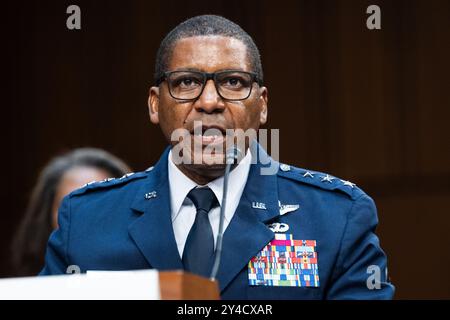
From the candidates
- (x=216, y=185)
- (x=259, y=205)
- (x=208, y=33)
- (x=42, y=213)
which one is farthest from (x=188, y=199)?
(x=42, y=213)

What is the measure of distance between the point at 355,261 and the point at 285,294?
179mm

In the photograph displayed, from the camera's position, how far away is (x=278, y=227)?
2.27m

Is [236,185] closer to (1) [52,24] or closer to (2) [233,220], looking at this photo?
(2) [233,220]

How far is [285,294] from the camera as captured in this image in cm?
215

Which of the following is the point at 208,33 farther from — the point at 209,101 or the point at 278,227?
the point at 278,227

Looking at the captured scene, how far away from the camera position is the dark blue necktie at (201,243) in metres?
2.18

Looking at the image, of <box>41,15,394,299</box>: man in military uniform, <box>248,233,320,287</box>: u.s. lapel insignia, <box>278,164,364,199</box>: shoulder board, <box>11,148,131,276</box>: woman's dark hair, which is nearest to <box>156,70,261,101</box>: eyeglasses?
<box>41,15,394,299</box>: man in military uniform

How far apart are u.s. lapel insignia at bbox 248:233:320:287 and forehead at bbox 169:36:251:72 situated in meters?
0.45

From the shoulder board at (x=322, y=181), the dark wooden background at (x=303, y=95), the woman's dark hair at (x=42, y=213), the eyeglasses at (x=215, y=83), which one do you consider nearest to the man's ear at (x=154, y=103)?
the eyeglasses at (x=215, y=83)

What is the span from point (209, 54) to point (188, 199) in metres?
0.37

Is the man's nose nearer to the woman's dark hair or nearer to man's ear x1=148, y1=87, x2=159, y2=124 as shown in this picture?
man's ear x1=148, y1=87, x2=159, y2=124

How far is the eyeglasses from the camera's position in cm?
230
